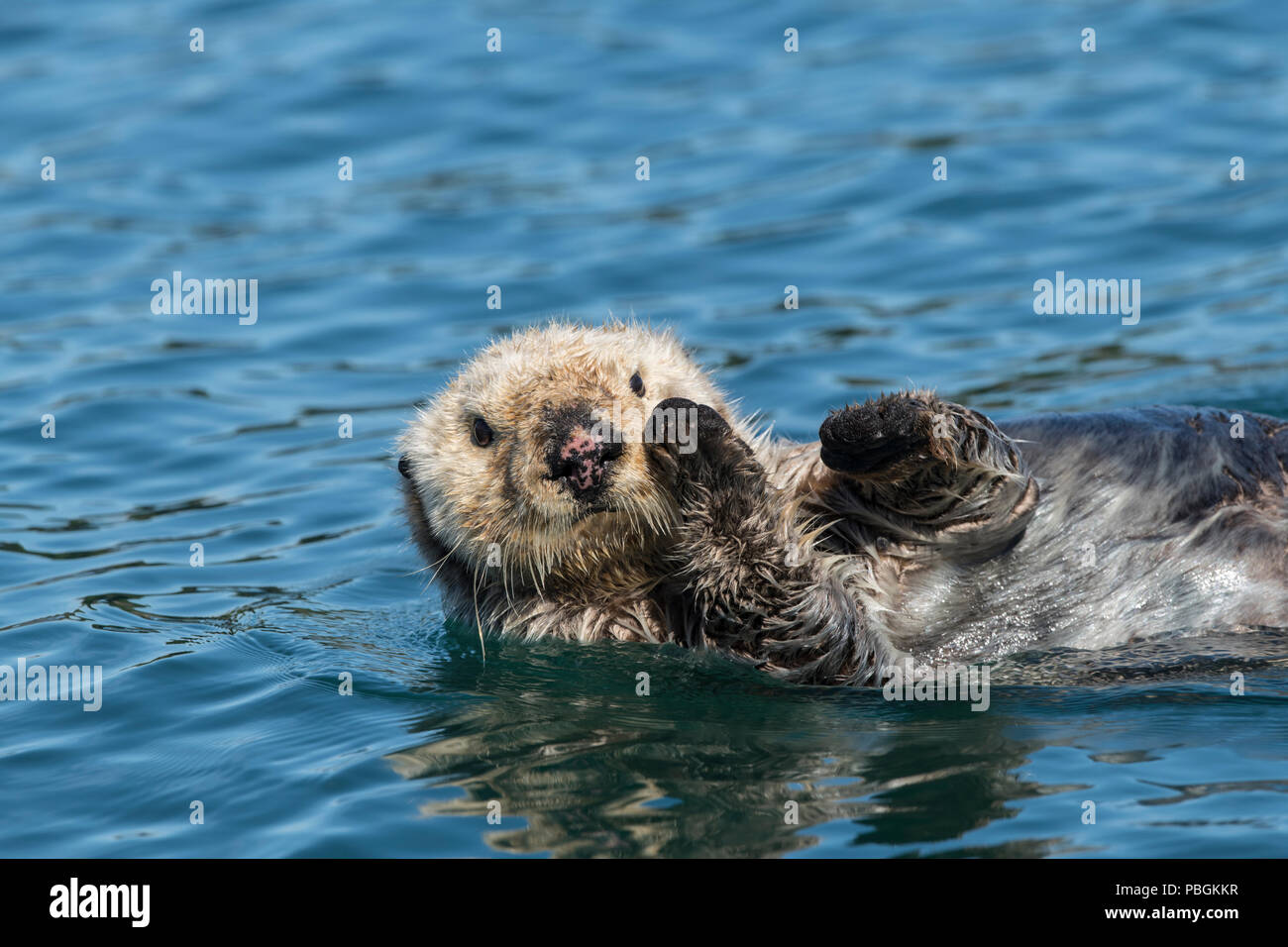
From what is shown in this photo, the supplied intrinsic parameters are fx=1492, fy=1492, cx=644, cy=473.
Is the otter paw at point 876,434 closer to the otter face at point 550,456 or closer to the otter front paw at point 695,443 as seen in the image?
the otter front paw at point 695,443

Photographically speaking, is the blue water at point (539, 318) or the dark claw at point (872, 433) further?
the dark claw at point (872, 433)

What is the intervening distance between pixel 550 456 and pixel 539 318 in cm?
477

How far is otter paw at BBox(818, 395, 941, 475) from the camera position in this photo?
183 inches

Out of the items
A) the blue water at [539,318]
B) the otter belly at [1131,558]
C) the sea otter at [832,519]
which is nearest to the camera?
the blue water at [539,318]

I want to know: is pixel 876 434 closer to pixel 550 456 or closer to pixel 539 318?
pixel 550 456

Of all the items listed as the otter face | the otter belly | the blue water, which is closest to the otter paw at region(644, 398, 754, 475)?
the otter face

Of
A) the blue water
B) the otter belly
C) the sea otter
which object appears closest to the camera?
the blue water

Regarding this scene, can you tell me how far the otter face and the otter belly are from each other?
105 cm

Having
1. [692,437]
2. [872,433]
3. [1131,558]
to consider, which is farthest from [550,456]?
[1131,558]

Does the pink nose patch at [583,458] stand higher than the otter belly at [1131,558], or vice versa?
the pink nose patch at [583,458]

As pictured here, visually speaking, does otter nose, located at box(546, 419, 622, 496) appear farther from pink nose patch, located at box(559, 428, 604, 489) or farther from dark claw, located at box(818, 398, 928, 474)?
dark claw, located at box(818, 398, 928, 474)

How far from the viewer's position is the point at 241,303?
1001cm

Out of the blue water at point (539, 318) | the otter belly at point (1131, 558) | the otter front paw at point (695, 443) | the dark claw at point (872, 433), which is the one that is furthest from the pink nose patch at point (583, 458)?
the otter belly at point (1131, 558)

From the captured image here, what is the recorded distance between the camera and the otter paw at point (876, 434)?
4.66m
